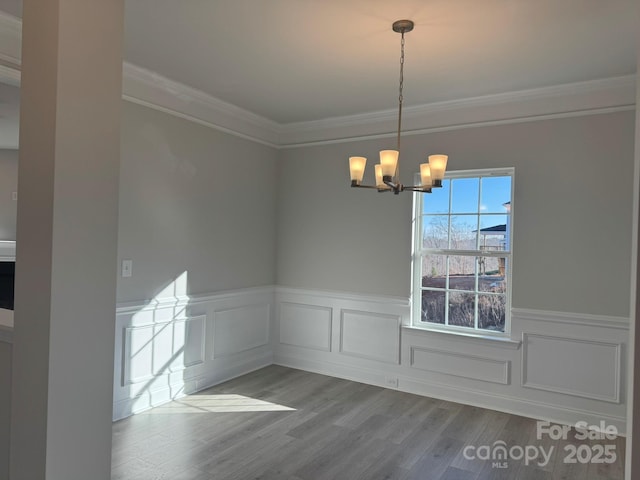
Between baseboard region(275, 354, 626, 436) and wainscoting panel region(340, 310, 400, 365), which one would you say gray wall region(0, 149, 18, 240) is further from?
wainscoting panel region(340, 310, 400, 365)

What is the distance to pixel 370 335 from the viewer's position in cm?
437

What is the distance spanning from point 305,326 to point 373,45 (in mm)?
2999

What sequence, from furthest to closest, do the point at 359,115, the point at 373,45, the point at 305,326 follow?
the point at 305,326 < the point at 359,115 < the point at 373,45

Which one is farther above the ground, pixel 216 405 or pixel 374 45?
pixel 374 45

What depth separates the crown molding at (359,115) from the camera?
10.7 ft

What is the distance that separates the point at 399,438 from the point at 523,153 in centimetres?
251

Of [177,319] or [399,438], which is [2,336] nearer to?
[177,319]

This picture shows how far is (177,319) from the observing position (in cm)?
381

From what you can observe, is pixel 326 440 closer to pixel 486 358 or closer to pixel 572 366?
pixel 486 358

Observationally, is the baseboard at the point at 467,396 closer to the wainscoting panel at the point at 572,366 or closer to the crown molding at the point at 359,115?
the wainscoting panel at the point at 572,366

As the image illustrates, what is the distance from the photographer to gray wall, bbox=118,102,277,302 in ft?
11.3

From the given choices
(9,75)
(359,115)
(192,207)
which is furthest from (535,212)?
(9,75)

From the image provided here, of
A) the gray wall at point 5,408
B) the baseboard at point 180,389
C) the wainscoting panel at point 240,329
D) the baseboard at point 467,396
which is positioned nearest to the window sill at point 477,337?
the baseboard at point 467,396

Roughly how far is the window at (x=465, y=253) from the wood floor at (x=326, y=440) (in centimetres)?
81
